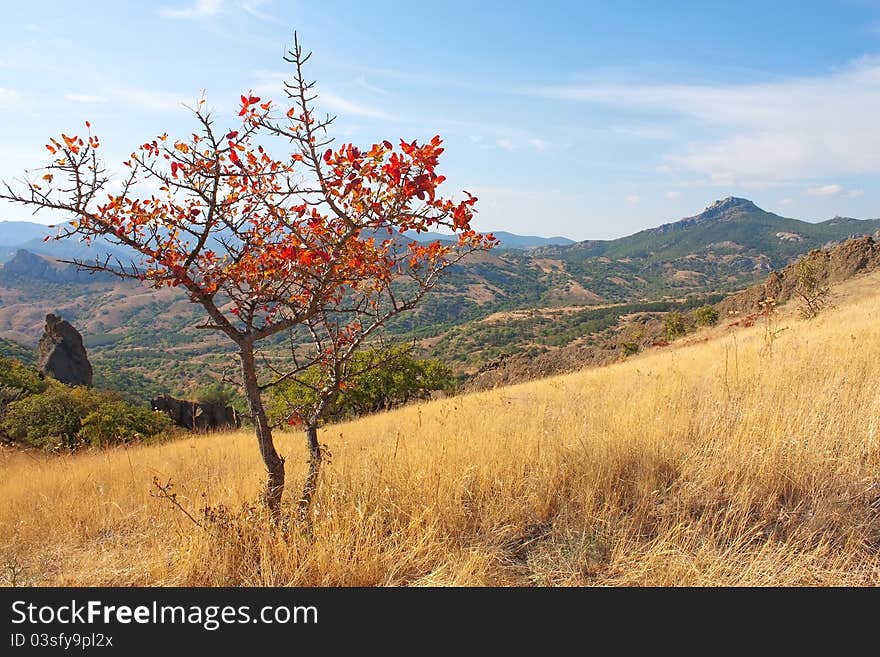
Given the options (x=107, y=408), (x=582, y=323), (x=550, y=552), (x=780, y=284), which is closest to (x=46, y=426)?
(x=107, y=408)

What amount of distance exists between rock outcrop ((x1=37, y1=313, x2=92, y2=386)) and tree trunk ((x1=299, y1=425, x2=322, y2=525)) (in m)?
45.5

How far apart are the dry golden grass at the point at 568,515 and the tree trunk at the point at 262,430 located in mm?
251

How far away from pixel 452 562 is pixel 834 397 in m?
3.62

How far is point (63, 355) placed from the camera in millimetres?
40812

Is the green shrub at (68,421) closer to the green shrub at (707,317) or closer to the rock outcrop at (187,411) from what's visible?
the rock outcrop at (187,411)

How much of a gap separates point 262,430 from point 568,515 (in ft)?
6.76

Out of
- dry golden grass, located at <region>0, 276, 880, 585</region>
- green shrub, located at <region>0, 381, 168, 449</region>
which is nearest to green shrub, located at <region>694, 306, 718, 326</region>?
dry golden grass, located at <region>0, 276, 880, 585</region>

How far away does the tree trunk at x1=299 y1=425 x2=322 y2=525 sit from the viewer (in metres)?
3.21

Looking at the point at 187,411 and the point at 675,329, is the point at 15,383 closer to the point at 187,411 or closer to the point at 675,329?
the point at 187,411

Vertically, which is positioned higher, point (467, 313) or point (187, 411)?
point (467, 313)

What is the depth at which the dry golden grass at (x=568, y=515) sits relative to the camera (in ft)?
8.53

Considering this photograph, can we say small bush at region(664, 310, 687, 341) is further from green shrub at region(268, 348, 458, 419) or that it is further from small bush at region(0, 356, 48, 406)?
small bush at region(0, 356, 48, 406)

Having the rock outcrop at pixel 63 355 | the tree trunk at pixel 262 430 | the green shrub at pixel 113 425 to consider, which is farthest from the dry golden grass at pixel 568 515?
the rock outcrop at pixel 63 355

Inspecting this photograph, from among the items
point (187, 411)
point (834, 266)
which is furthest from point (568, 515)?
point (834, 266)
